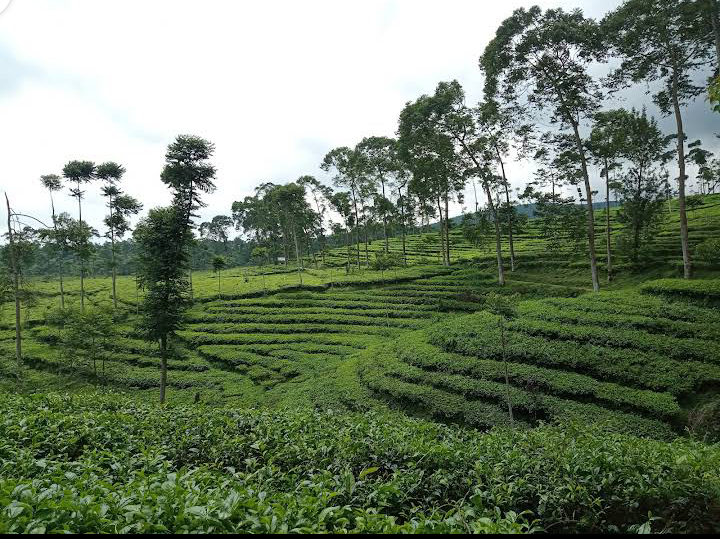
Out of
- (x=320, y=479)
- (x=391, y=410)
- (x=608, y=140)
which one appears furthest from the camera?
(x=608, y=140)

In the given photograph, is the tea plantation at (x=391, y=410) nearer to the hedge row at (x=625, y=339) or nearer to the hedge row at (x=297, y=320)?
the hedge row at (x=625, y=339)

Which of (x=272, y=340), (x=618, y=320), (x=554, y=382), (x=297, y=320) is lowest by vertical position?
(x=554, y=382)

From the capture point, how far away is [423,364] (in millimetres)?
20156

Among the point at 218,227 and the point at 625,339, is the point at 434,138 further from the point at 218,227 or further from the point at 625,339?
the point at 218,227

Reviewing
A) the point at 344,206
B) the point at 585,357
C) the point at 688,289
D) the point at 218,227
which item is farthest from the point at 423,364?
the point at 218,227

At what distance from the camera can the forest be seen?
441 cm

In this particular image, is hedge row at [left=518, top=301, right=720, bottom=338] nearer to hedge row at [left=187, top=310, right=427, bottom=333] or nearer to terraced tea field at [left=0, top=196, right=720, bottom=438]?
terraced tea field at [left=0, top=196, right=720, bottom=438]

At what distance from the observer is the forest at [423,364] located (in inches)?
174

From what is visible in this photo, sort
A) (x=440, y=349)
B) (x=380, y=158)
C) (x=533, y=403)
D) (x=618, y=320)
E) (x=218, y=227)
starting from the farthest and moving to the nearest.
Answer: (x=218, y=227) < (x=380, y=158) < (x=440, y=349) < (x=618, y=320) < (x=533, y=403)

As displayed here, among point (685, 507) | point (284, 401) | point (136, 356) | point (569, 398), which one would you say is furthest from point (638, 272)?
point (136, 356)

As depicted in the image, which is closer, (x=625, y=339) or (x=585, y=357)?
(x=585, y=357)

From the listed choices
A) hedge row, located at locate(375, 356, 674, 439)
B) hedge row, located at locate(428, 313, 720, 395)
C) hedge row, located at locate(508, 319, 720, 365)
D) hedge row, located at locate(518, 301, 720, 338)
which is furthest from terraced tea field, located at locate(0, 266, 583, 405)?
hedge row, located at locate(508, 319, 720, 365)

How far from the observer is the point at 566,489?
494 cm

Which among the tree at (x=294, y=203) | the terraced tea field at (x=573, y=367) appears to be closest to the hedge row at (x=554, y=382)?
the terraced tea field at (x=573, y=367)
